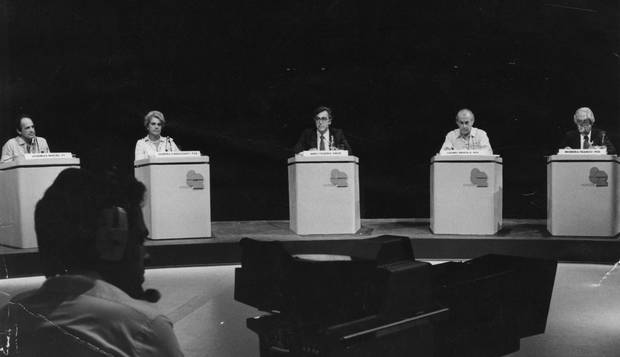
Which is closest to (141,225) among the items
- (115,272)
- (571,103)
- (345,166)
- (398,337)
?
(115,272)

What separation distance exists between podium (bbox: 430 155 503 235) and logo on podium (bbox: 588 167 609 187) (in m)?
0.71

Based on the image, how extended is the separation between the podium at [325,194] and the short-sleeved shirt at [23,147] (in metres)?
2.25

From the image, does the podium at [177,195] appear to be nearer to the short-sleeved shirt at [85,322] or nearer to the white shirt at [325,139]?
the white shirt at [325,139]

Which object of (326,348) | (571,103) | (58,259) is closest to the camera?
(58,259)

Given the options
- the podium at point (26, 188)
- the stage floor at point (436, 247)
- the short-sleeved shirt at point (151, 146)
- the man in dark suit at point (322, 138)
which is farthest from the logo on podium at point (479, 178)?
the podium at point (26, 188)

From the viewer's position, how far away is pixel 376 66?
6.90 meters

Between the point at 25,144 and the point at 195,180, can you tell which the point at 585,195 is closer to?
the point at 195,180

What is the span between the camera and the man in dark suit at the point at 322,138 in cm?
543

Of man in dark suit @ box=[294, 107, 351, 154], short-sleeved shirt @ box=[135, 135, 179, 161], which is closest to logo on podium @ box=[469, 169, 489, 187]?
man in dark suit @ box=[294, 107, 351, 154]

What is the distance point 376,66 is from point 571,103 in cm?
225

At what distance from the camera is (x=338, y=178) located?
4.92 meters

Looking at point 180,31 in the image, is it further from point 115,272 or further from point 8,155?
point 115,272

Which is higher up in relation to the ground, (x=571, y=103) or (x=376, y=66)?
(x=376, y=66)

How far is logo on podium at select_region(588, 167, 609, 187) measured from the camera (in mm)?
4602
